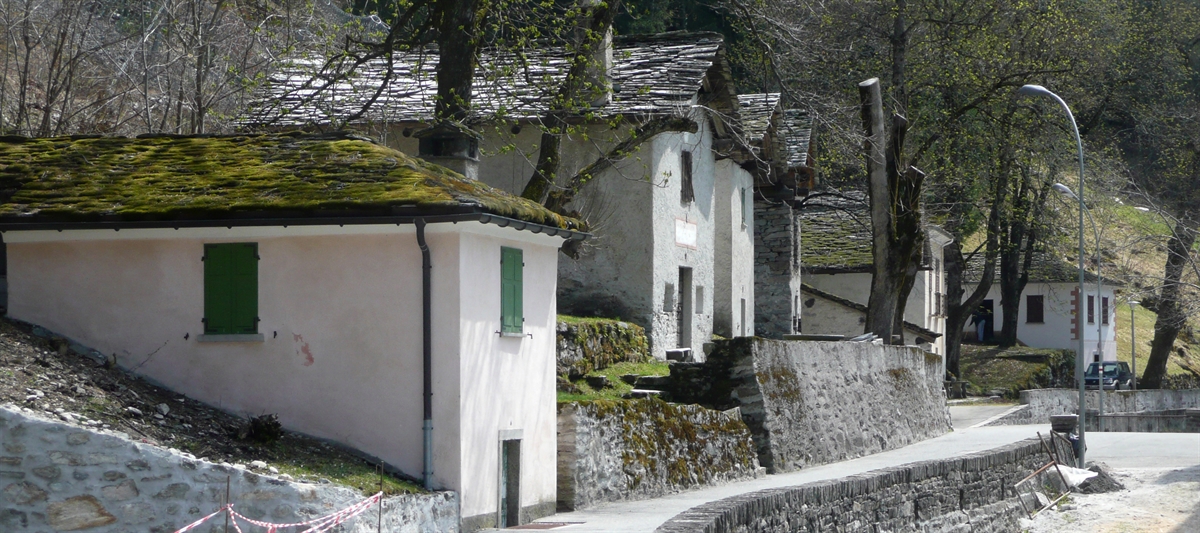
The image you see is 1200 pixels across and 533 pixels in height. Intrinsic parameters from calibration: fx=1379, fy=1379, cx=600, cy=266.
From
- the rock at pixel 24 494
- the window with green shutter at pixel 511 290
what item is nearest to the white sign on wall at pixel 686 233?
the window with green shutter at pixel 511 290

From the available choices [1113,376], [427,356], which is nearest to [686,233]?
[427,356]

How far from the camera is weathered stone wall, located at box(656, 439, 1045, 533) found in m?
13.2

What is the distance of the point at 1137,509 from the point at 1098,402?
2219 cm

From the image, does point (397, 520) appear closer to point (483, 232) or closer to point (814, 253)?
point (483, 232)

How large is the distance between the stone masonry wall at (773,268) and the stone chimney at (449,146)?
20375 millimetres

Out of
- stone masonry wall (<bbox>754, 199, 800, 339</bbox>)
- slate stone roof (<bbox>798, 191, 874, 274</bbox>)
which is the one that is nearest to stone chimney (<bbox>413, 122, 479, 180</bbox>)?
stone masonry wall (<bbox>754, 199, 800, 339</bbox>)

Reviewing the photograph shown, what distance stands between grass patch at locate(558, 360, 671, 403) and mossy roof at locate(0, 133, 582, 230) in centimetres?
381

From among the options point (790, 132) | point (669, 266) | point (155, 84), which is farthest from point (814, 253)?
point (155, 84)

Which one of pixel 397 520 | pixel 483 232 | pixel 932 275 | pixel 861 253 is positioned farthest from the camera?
pixel 932 275

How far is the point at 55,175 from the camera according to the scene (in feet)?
45.9

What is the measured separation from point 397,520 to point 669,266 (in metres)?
15.3

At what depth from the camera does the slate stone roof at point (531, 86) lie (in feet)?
75.2

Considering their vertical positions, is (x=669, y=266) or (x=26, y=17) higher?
(x=26, y=17)

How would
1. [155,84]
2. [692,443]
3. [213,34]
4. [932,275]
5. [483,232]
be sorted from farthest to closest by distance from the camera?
[932,275]
[155,84]
[213,34]
[692,443]
[483,232]
